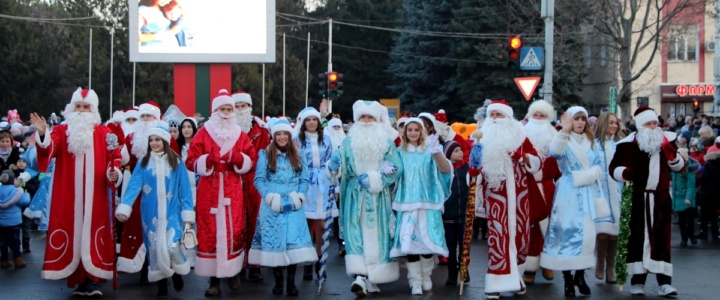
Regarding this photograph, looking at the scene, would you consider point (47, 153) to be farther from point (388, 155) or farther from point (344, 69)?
point (344, 69)

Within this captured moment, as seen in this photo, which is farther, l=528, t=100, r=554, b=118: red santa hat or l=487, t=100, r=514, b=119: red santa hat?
l=528, t=100, r=554, b=118: red santa hat

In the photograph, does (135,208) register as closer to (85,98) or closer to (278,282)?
(85,98)

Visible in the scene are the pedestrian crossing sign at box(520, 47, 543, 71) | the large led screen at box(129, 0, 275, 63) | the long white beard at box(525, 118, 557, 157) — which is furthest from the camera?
the large led screen at box(129, 0, 275, 63)

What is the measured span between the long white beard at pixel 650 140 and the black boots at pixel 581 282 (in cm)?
139

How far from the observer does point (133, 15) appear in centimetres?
3609

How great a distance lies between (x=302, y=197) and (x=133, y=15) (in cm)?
2765

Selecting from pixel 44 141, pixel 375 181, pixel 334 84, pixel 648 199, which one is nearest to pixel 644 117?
pixel 648 199

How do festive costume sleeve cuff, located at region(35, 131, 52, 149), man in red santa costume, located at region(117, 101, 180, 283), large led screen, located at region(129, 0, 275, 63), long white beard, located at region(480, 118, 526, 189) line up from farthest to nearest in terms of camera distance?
1. large led screen, located at region(129, 0, 275, 63)
2. man in red santa costume, located at region(117, 101, 180, 283)
3. long white beard, located at region(480, 118, 526, 189)
4. festive costume sleeve cuff, located at region(35, 131, 52, 149)

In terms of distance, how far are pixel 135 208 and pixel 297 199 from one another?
1.71 metres

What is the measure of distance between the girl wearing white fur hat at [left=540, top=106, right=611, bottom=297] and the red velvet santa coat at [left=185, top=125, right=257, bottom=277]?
3.12 m

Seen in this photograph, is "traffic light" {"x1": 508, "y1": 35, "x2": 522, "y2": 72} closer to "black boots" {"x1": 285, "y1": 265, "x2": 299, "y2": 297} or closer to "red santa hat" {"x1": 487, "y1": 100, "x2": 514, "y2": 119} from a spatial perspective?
"red santa hat" {"x1": 487, "y1": 100, "x2": 514, "y2": 119}

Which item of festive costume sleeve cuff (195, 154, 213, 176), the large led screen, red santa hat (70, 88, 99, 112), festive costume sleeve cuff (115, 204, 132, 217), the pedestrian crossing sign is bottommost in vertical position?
festive costume sleeve cuff (115, 204, 132, 217)

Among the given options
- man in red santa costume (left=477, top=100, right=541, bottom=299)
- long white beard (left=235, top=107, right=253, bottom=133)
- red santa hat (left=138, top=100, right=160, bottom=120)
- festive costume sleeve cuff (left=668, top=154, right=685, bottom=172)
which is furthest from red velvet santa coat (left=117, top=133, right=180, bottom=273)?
festive costume sleeve cuff (left=668, top=154, right=685, bottom=172)

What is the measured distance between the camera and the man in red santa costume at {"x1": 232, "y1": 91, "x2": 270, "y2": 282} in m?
10.9
